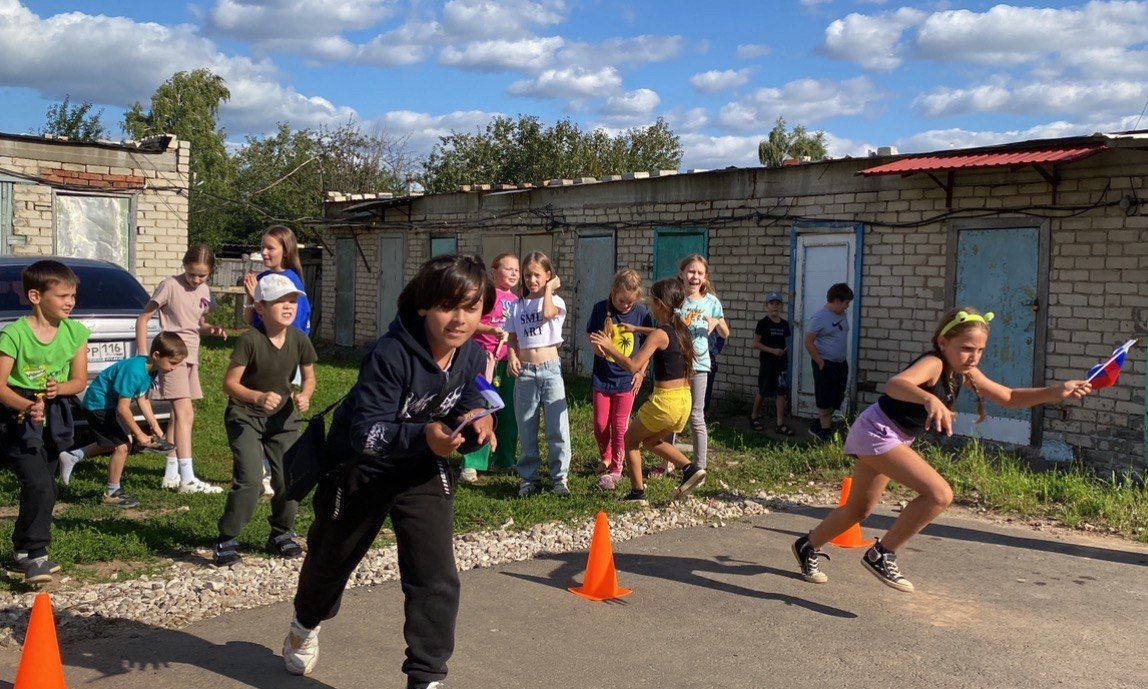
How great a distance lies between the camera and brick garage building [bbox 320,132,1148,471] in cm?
959

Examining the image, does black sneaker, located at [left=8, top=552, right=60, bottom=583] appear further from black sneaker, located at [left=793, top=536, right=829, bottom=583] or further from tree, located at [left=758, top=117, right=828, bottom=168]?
tree, located at [left=758, top=117, right=828, bottom=168]

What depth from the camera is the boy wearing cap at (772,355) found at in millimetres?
12125

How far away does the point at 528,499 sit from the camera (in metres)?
7.49

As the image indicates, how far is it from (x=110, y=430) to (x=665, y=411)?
375 cm

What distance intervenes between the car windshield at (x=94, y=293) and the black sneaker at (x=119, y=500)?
6.49 ft

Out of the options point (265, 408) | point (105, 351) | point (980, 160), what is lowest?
point (265, 408)

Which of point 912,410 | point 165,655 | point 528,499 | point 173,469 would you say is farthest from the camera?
point 173,469

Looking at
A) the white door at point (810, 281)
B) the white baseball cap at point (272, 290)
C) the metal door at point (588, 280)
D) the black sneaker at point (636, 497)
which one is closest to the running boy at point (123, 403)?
the white baseball cap at point (272, 290)

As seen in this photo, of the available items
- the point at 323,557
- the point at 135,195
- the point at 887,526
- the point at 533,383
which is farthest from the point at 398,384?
the point at 135,195

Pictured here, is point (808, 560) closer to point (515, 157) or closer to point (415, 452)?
point (415, 452)

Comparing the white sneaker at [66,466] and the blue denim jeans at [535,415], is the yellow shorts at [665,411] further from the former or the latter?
the white sneaker at [66,466]

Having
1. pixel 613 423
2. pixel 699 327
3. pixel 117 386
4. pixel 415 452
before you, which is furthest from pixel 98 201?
pixel 415 452

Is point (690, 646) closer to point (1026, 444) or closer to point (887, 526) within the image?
point (887, 526)

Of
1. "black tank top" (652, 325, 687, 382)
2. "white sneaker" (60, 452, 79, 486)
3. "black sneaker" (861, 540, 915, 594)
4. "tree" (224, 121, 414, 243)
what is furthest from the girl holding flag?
"tree" (224, 121, 414, 243)
